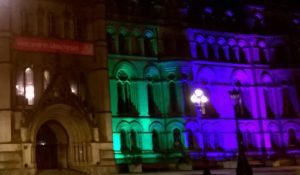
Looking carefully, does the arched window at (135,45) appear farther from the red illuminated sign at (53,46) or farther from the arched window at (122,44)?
the red illuminated sign at (53,46)

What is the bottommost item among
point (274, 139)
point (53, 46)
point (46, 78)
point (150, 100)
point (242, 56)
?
point (274, 139)

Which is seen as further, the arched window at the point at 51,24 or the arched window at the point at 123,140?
the arched window at the point at 123,140

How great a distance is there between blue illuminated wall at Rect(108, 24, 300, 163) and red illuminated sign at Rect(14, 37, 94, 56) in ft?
15.3

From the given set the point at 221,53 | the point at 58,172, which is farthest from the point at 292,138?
the point at 58,172

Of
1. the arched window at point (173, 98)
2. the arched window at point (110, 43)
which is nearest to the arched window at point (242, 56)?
the arched window at point (173, 98)

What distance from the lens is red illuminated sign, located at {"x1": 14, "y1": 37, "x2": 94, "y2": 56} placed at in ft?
132

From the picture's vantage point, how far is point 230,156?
52500mm

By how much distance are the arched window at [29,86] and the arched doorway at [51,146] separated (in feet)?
9.01

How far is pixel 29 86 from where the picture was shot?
40875 mm

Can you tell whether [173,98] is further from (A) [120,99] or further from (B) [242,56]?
(B) [242,56]

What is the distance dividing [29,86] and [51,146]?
18.5ft

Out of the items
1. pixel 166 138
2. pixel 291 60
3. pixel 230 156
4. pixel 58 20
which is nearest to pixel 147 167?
pixel 166 138

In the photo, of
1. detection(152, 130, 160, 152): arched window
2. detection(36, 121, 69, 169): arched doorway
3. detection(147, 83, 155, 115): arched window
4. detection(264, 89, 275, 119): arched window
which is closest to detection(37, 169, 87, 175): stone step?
detection(36, 121, 69, 169): arched doorway

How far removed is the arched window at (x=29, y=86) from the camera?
40.7 meters
